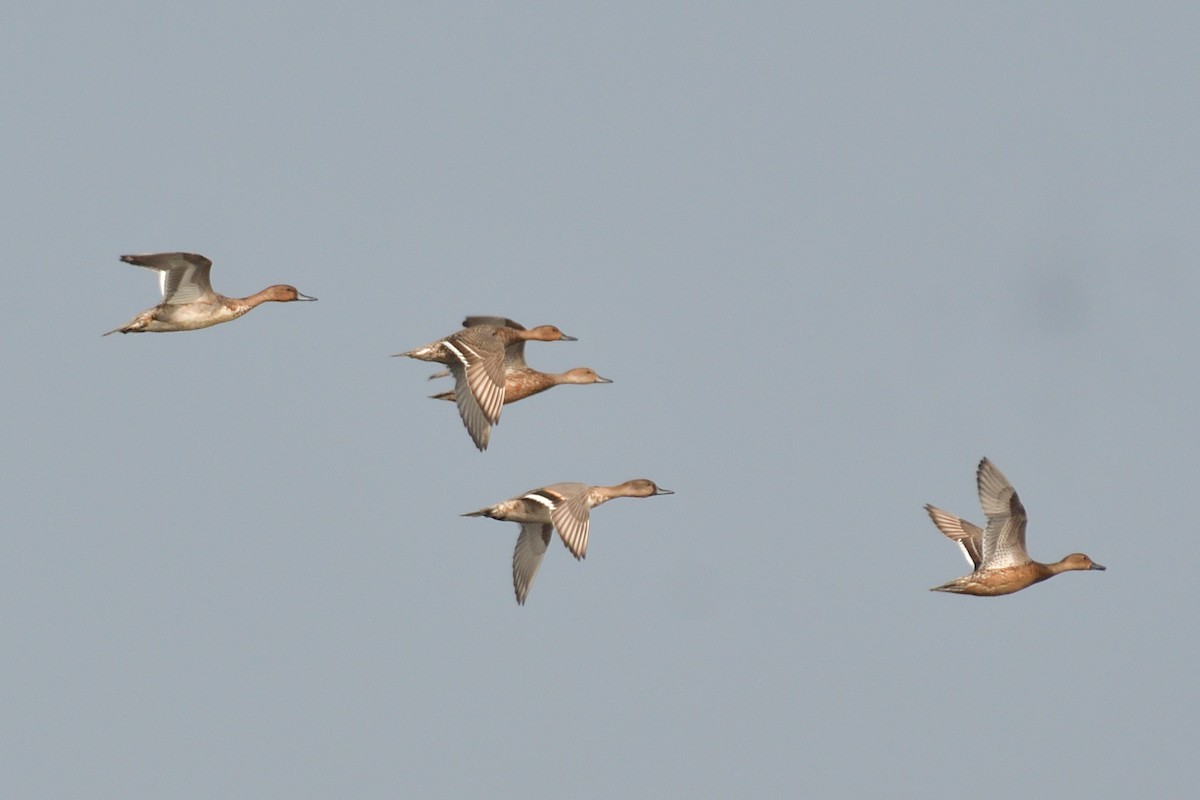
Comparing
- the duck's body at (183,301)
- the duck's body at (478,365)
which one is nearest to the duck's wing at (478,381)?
the duck's body at (478,365)

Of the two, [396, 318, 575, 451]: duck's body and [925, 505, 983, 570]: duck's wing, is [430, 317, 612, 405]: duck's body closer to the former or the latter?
[396, 318, 575, 451]: duck's body

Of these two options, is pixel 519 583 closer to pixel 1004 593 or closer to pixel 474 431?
pixel 474 431

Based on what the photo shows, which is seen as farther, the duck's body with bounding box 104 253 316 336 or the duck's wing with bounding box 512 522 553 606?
the duck's wing with bounding box 512 522 553 606

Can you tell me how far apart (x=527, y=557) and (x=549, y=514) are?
5.77 feet

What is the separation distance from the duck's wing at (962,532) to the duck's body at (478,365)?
19.6ft

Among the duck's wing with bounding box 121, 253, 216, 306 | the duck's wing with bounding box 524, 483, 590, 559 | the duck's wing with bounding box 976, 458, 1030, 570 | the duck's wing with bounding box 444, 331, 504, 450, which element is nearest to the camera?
the duck's wing with bounding box 524, 483, 590, 559

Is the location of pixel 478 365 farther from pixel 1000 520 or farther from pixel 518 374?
pixel 1000 520

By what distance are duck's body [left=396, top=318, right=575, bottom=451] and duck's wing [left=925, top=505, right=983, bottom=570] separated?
19.6ft

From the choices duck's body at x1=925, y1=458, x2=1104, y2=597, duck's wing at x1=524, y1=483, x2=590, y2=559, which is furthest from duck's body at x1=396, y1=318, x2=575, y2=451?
duck's body at x1=925, y1=458, x2=1104, y2=597

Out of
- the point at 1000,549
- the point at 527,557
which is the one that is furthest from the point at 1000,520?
the point at 527,557

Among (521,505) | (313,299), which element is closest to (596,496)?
(521,505)

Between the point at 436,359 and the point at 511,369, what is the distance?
1169 mm

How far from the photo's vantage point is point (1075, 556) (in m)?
25.4

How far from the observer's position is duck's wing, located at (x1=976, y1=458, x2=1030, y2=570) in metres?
24.5
